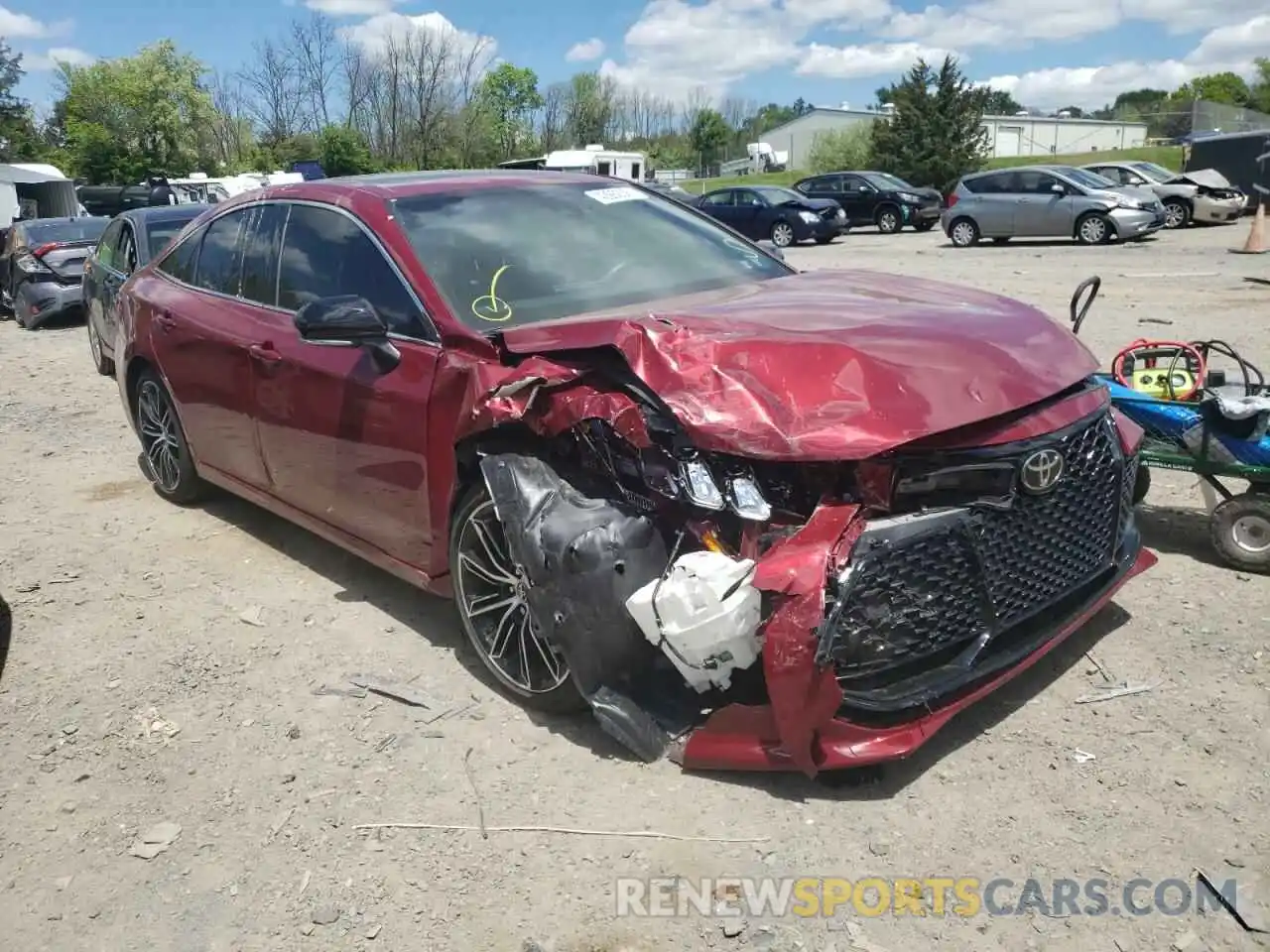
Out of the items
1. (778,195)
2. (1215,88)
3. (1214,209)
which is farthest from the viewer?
(1215,88)

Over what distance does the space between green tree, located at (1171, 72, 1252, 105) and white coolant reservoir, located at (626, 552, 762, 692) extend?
110540 millimetres

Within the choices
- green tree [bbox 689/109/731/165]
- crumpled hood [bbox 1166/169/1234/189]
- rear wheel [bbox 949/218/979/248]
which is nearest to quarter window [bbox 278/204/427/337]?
rear wheel [bbox 949/218/979/248]

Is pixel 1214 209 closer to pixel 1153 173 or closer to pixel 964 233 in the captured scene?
pixel 1153 173

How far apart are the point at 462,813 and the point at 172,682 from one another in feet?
5.22

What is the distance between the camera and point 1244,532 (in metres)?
4.34

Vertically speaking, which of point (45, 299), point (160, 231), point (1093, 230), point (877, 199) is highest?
point (877, 199)

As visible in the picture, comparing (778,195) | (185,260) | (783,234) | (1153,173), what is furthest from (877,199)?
(185,260)

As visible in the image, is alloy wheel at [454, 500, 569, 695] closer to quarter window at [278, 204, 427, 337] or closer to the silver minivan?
quarter window at [278, 204, 427, 337]

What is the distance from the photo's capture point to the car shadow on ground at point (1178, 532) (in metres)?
4.63

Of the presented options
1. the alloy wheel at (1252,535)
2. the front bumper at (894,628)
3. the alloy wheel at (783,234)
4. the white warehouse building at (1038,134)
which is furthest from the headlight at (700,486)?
the white warehouse building at (1038,134)

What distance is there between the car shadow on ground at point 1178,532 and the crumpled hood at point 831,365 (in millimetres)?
1604

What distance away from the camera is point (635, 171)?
127ft

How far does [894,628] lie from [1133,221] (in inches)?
798

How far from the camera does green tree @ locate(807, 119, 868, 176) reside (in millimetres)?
56281
